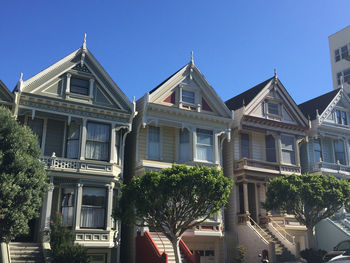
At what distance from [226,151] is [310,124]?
303 inches

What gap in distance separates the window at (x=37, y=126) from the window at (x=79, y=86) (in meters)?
2.62

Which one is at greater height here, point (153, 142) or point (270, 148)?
point (270, 148)

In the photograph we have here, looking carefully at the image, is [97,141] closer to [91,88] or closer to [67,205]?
[91,88]

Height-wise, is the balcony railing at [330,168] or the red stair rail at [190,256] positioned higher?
the balcony railing at [330,168]

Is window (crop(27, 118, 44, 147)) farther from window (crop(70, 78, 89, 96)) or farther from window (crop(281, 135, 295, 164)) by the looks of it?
window (crop(281, 135, 295, 164))

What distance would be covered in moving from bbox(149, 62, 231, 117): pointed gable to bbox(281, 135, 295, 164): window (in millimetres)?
5525

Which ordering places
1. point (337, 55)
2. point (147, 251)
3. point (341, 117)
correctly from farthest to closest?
1. point (337, 55)
2. point (341, 117)
3. point (147, 251)

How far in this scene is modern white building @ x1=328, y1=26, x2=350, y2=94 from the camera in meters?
55.6

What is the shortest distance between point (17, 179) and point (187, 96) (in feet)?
47.5

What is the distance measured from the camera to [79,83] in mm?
26438

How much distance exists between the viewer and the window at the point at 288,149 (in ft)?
108

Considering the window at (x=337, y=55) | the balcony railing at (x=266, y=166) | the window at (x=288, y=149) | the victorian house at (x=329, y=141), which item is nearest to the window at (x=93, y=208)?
the balcony railing at (x=266, y=166)

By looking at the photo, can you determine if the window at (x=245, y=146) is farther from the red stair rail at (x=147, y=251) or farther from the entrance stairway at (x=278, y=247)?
the red stair rail at (x=147, y=251)

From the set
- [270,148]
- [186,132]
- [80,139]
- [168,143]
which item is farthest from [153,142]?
[270,148]
